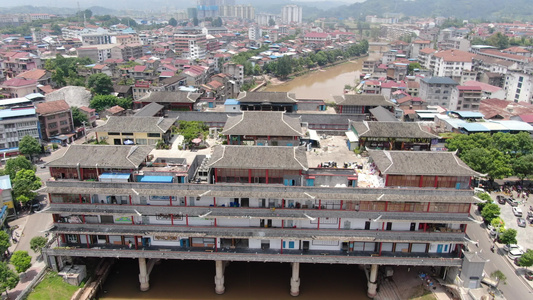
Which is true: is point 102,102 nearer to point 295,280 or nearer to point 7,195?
point 7,195

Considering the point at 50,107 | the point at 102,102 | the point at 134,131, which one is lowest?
the point at 102,102

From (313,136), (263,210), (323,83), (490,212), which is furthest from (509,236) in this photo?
(323,83)

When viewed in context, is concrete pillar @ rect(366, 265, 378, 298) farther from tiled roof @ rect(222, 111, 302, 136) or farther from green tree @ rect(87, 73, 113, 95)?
green tree @ rect(87, 73, 113, 95)

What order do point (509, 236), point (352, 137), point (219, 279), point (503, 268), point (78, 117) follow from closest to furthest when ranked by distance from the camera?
point (219, 279) → point (503, 268) → point (509, 236) → point (352, 137) → point (78, 117)

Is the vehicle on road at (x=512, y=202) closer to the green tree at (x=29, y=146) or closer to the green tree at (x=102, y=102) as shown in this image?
the green tree at (x=29, y=146)

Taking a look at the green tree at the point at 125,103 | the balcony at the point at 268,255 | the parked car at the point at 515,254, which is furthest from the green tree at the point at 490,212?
the green tree at the point at 125,103

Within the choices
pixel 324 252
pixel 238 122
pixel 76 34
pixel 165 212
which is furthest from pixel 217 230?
pixel 76 34
